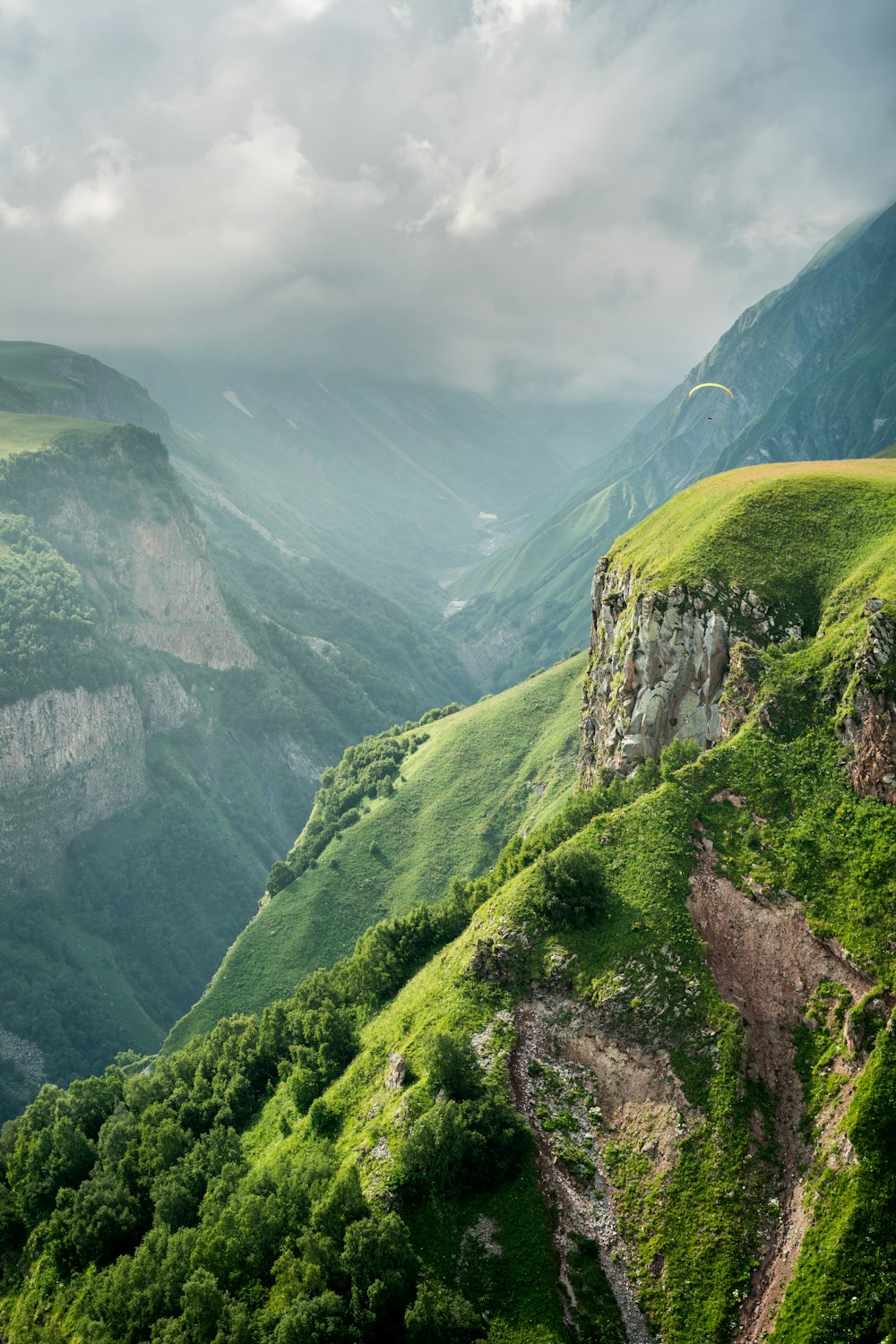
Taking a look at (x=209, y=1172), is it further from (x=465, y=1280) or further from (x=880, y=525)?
(x=880, y=525)

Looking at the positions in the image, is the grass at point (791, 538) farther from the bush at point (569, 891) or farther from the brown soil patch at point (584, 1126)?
the brown soil patch at point (584, 1126)

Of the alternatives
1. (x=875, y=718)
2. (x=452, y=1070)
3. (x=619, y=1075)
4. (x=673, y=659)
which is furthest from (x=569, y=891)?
(x=673, y=659)

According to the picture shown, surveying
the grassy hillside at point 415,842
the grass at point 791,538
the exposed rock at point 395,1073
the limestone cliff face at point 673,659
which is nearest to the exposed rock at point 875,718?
the grass at point 791,538

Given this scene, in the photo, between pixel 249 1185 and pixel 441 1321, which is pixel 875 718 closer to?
pixel 441 1321

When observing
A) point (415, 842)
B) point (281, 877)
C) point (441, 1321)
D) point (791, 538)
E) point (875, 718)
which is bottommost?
point (415, 842)

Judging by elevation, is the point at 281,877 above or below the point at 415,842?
above

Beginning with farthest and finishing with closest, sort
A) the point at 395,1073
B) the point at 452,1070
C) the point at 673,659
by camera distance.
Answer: the point at 673,659 < the point at 395,1073 < the point at 452,1070
